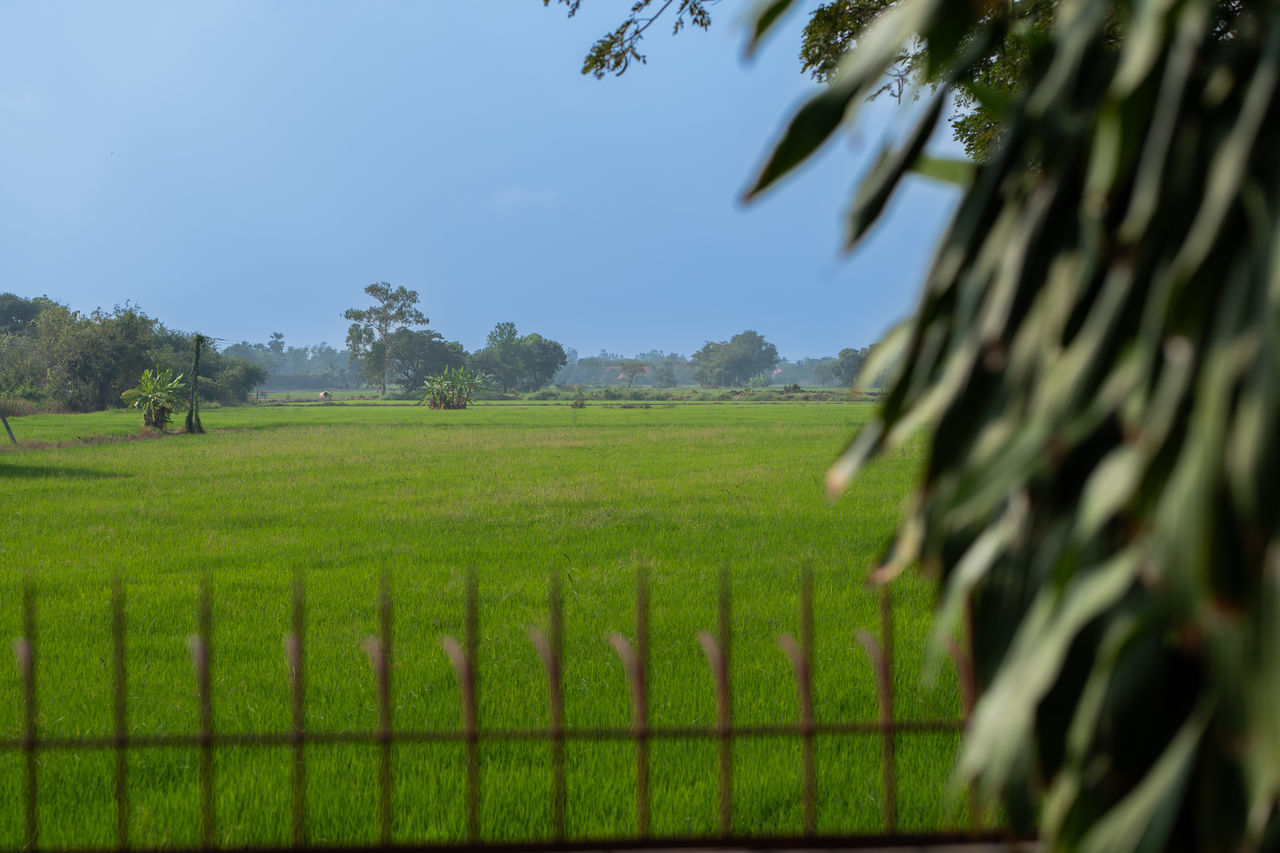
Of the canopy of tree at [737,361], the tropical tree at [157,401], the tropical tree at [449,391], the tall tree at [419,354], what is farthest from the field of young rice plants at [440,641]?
the canopy of tree at [737,361]

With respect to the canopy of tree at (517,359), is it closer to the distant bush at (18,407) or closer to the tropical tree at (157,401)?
the distant bush at (18,407)

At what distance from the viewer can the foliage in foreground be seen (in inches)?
43.5

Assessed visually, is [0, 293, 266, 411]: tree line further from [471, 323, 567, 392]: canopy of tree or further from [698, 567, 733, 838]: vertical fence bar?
[698, 567, 733, 838]: vertical fence bar

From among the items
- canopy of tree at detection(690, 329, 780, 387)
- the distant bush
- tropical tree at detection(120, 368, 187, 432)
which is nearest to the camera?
tropical tree at detection(120, 368, 187, 432)

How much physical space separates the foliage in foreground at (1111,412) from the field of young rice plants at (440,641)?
0.51 meters

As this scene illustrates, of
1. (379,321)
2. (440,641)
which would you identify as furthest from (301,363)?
(440,641)

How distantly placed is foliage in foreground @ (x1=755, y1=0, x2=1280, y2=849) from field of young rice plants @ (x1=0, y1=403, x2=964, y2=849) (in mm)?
509

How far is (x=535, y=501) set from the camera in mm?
14789

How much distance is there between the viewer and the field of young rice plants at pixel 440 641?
153 inches

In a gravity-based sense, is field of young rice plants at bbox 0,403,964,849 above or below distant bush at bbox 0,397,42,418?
below

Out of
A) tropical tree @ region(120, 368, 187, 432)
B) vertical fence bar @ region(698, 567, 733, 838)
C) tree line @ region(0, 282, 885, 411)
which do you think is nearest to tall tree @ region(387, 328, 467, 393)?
tree line @ region(0, 282, 885, 411)

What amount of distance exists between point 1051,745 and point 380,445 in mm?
27801

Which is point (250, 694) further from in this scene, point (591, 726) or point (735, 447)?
point (735, 447)

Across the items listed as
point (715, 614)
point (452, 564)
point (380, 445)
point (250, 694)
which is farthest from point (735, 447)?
point (250, 694)
